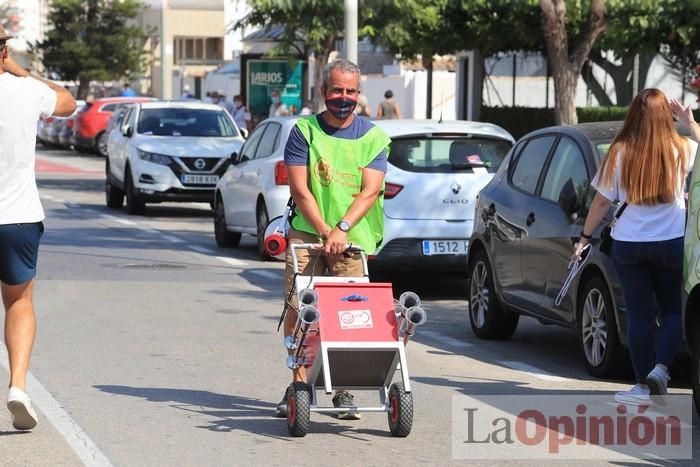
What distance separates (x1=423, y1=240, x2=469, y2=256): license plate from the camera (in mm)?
13266

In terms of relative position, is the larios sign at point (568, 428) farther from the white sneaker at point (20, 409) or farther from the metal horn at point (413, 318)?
the white sneaker at point (20, 409)

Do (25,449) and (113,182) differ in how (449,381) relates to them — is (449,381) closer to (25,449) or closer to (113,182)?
(25,449)

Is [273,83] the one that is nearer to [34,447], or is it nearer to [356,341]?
[356,341]

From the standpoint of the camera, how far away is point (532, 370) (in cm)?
979

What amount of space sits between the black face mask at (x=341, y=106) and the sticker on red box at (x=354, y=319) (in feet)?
3.33

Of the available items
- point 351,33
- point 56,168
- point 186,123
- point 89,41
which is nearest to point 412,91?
point 56,168

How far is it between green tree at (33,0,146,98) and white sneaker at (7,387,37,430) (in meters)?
66.1

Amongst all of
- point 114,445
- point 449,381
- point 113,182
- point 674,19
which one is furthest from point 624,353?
point 674,19

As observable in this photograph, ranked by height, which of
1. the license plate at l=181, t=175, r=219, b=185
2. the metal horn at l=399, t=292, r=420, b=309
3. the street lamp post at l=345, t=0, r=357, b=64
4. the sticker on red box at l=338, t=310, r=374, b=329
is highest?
the street lamp post at l=345, t=0, r=357, b=64

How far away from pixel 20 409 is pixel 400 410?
1.79 metres

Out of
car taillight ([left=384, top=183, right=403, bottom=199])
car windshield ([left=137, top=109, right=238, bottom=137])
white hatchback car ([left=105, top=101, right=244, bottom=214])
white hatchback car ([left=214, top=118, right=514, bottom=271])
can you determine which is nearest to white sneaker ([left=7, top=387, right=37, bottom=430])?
white hatchback car ([left=214, top=118, right=514, bottom=271])

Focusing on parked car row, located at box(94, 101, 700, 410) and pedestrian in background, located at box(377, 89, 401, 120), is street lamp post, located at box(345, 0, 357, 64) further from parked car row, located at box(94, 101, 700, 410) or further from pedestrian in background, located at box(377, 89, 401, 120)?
pedestrian in background, located at box(377, 89, 401, 120)

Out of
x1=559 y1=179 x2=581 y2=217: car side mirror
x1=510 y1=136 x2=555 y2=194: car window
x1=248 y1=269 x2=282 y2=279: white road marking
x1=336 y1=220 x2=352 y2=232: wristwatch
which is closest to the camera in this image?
x1=336 y1=220 x2=352 y2=232: wristwatch

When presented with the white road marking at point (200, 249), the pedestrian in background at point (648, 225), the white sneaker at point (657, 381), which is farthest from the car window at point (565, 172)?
the white road marking at point (200, 249)
